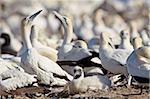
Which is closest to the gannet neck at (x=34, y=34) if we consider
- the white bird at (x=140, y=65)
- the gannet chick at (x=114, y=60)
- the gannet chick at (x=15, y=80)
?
the gannet chick at (x=114, y=60)

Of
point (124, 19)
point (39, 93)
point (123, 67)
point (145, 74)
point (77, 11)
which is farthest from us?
point (77, 11)

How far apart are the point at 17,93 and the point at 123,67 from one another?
2072 millimetres

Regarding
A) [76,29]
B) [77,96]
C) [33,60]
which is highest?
[76,29]

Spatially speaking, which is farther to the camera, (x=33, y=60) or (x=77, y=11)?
(x=77, y=11)

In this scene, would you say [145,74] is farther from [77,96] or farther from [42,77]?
[42,77]

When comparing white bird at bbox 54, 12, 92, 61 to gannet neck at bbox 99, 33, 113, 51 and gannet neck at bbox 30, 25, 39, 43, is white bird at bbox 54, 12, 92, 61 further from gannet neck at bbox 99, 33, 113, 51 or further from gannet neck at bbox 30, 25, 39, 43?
gannet neck at bbox 30, 25, 39, 43

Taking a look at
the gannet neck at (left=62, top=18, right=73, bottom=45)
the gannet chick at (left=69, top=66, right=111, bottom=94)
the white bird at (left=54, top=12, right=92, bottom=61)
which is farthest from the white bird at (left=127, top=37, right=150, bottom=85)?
the gannet neck at (left=62, top=18, right=73, bottom=45)

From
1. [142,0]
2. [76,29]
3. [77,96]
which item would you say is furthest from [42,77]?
[142,0]

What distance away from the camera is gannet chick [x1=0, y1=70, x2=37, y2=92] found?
1201 centimetres

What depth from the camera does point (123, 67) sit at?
43.4ft

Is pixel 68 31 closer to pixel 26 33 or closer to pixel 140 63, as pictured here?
pixel 26 33

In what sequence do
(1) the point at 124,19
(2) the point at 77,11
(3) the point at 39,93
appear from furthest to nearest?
1. (2) the point at 77,11
2. (1) the point at 124,19
3. (3) the point at 39,93

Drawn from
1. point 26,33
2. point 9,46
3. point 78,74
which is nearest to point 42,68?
point 78,74

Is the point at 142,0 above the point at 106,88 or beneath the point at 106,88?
above
